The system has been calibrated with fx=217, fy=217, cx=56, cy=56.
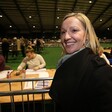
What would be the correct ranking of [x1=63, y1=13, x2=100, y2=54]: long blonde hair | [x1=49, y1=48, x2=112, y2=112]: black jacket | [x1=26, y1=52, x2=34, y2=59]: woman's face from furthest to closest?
[x1=26, y1=52, x2=34, y2=59]: woman's face → [x1=63, y1=13, x2=100, y2=54]: long blonde hair → [x1=49, y1=48, x2=112, y2=112]: black jacket

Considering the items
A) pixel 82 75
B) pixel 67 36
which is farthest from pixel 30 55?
pixel 82 75

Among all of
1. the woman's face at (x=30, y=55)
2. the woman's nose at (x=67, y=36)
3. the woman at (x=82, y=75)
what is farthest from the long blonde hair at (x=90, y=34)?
the woman's face at (x=30, y=55)

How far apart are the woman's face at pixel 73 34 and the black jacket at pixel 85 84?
0.42ft

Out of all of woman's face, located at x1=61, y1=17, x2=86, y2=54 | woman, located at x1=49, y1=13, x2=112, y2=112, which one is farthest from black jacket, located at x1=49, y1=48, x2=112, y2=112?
woman's face, located at x1=61, y1=17, x2=86, y2=54

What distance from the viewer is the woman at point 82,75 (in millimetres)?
1314

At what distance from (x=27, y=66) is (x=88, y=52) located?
516cm

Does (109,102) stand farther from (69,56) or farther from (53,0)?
(53,0)

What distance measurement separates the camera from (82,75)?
1336 mm

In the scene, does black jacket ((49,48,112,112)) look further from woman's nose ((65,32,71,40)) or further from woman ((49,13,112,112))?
woman's nose ((65,32,71,40))

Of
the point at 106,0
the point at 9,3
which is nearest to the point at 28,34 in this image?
the point at 9,3

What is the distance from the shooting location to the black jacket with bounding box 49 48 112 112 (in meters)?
1.31

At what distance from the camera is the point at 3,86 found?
3883mm

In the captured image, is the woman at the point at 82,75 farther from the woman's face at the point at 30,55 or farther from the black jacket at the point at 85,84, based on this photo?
the woman's face at the point at 30,55

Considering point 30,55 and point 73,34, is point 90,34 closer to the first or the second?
point 73,34
